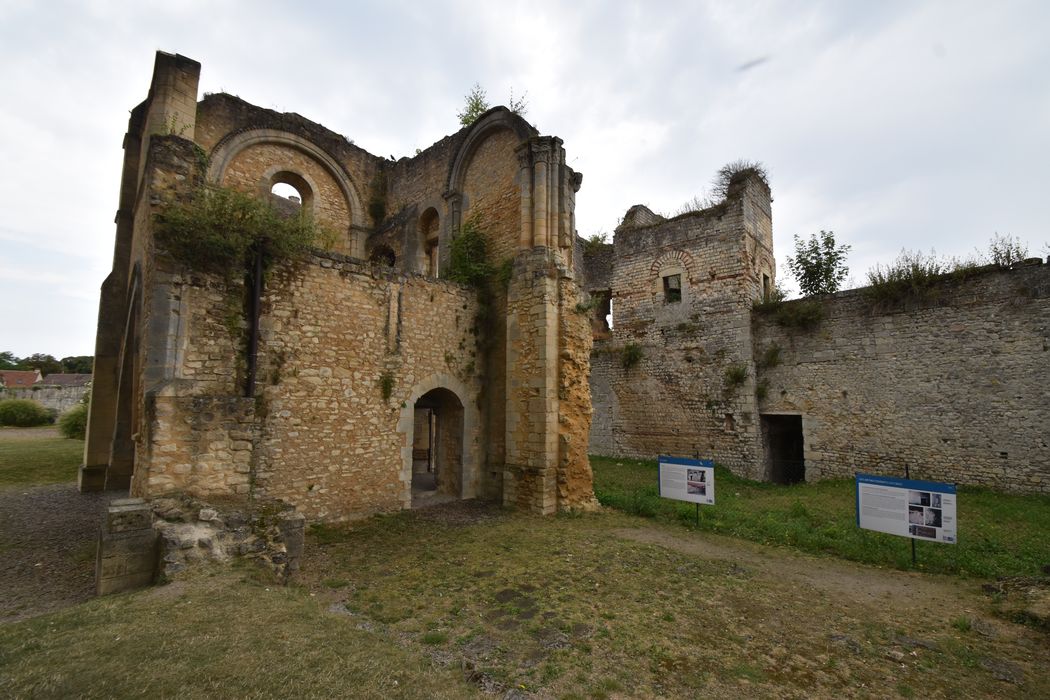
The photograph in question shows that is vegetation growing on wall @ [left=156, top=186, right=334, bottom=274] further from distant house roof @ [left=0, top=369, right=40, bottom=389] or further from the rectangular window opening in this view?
distant house roof @ [left=0, top=369, right=40, bottom=389]

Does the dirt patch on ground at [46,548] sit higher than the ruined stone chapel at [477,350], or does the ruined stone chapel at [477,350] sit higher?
the ruined stone chapel at [477,350]

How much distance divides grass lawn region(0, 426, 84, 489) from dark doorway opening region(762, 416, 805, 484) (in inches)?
728

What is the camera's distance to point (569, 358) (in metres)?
9.49

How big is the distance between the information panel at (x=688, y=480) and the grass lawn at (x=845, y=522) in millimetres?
513

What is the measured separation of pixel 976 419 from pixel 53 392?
4869cm

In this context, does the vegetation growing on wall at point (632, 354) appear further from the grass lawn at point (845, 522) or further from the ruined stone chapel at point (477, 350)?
the grass lawn at point (845, 522)

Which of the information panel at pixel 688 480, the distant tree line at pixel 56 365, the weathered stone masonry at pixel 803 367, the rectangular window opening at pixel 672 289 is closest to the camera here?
the information panel at pixel 688 480

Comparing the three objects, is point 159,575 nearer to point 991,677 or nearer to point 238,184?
point 991,677

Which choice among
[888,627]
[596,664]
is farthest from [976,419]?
[596,664]

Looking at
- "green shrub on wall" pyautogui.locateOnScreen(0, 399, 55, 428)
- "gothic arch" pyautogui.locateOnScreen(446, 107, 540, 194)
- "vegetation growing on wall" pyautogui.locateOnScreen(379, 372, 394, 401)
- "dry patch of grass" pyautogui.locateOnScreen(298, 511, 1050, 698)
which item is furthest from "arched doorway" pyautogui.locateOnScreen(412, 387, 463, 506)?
"green shrub on wall" pyautogui.locateOnScreen(0, 399, 55, 428)

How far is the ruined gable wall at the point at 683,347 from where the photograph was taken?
1386 cm

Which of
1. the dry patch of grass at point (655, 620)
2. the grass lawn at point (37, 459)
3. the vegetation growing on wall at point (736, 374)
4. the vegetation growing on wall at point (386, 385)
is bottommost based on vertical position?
the dry patch of grass at point (655, 620)

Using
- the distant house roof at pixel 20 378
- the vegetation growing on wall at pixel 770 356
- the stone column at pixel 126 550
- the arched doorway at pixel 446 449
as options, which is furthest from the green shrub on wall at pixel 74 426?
the distant house roof at pixel 20 378

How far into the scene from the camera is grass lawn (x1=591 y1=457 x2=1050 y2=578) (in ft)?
21.2
